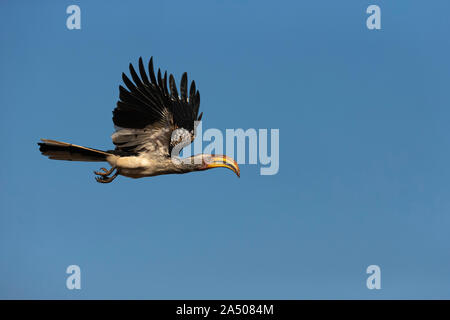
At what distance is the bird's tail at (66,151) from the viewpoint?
13820mm

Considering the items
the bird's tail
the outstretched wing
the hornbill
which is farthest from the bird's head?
the bird's tail

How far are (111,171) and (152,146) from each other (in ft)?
4.45

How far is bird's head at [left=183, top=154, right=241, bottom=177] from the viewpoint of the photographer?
1459 cm

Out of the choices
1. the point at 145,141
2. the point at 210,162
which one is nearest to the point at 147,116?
the point at 145,141

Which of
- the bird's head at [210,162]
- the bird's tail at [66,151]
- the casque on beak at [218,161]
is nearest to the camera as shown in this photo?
the bird's tail at [66,151]

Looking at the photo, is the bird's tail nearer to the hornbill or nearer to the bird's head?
the hornbill

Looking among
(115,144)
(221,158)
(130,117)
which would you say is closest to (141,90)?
(130,117)

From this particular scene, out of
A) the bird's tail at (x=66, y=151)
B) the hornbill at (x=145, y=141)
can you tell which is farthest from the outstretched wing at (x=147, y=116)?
the bird's tail at (x=66, y=151)

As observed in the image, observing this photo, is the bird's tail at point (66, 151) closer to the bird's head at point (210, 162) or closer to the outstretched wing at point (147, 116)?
the outstretched wing at point (147, 116)

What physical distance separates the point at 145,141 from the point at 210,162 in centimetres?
193

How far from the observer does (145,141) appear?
14531 mm

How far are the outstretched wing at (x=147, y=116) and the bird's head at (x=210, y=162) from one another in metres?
0.71

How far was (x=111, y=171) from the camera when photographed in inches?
572

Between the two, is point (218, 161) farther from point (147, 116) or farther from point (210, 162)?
point (147, 116)
